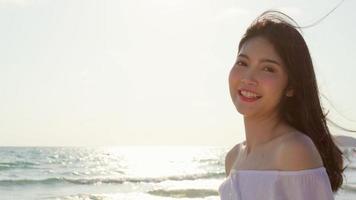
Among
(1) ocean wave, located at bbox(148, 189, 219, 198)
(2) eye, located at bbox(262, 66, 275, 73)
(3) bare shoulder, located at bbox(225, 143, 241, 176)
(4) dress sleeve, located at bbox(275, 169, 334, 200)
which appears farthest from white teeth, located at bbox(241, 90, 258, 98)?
(1) ocean wave, located at bbox(148, 189, 219, 198)

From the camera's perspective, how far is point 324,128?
2.54 meters

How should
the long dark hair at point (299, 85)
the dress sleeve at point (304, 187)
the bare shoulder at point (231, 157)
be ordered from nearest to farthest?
the dress sleeve at point (304, 187)
the long dark hair at point (299, 85)
the bare shoulder at point (231, 157)

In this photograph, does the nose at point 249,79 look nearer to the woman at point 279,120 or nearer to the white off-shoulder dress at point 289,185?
the woman at point 279,120

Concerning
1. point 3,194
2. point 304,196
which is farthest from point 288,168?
point 3,194

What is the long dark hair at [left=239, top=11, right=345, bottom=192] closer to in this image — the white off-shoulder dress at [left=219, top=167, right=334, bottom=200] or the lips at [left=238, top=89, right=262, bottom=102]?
the lips at [left=238, top=89, right=262, bottom=102]

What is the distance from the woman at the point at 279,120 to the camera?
229cm

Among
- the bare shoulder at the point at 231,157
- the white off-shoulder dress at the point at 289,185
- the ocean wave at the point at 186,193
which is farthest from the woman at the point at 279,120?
the ocean wave at the point at 186,193

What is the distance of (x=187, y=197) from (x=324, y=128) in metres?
17.2

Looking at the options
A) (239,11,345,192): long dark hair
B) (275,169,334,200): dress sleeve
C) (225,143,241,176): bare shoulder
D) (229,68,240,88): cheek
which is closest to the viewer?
(275,169,334,200): dress sleeve

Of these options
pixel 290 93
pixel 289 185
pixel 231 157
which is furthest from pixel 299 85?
pixel 231 157

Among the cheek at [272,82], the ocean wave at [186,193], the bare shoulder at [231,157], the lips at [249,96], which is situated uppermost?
the cheek at [272,82]

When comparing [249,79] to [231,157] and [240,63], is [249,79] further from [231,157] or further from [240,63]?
[231,157]

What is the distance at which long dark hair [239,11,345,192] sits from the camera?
8.04ft

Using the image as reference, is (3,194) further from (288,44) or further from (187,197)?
(288,44)
